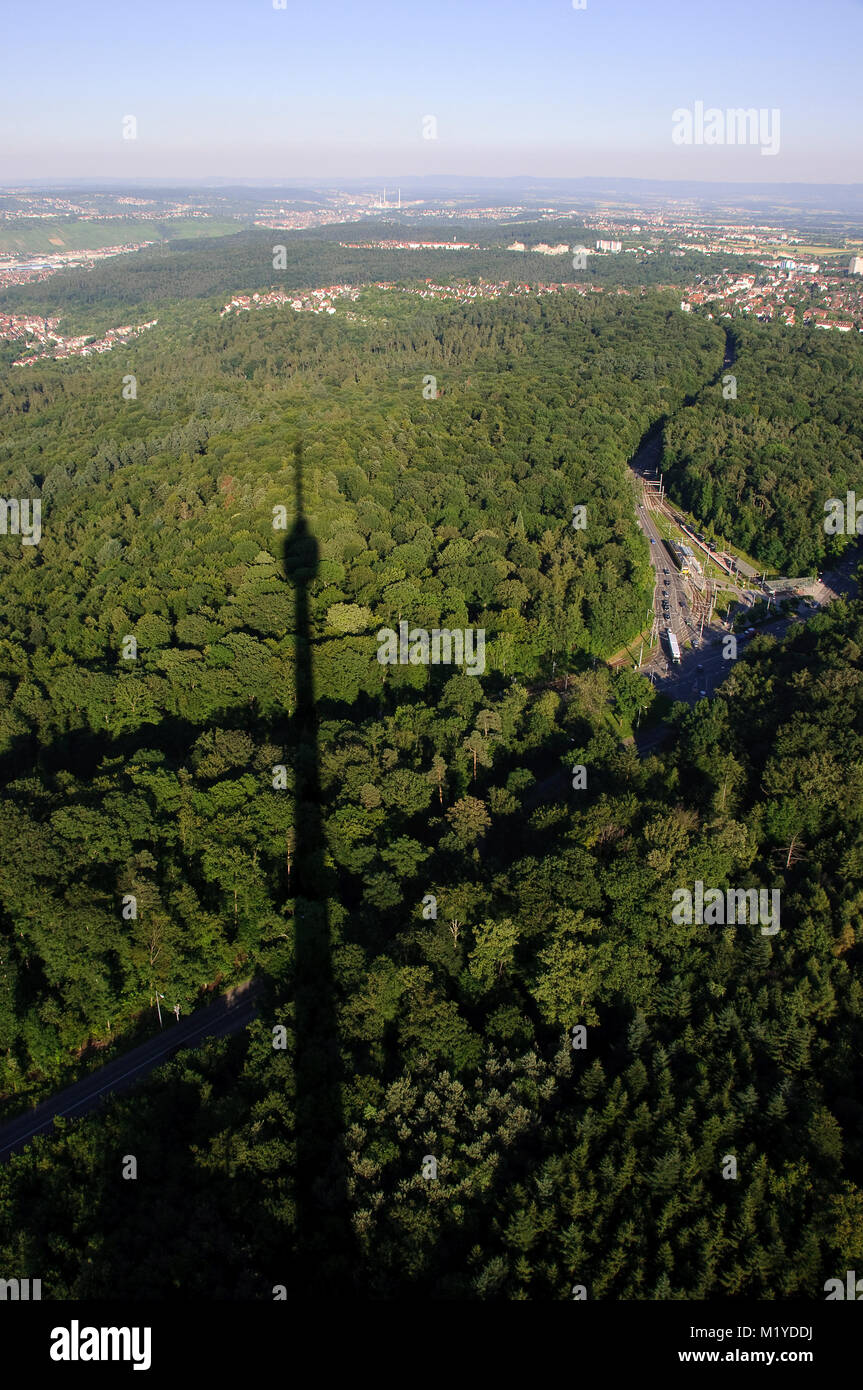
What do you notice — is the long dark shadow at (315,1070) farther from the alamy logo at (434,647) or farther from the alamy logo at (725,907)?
the alamy logo at (725,907)

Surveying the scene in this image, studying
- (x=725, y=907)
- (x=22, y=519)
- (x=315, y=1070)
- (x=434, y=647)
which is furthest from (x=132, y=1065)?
(x=22, y=519)

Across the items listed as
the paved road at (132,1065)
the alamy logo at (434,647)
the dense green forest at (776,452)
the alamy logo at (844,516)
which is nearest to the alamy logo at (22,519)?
the alamy logo at (434,647)

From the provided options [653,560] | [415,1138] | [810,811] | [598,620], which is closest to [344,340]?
[653,560]

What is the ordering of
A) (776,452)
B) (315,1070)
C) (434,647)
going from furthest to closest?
(776,452) → (434,647) → (315,1070)

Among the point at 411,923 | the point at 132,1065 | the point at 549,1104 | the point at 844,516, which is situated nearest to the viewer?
the point at 549,1104

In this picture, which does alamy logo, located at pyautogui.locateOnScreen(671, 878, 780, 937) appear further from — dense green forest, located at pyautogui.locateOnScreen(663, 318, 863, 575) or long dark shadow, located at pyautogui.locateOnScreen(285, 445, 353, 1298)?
dense green forest, located at pyautogui.locateOnScreen(663, 318, 863, 575)

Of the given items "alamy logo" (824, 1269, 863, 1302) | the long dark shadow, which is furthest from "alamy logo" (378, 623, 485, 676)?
"alamy logo" (824, 1269, 863, 1302)

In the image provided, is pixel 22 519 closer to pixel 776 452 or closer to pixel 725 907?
pixel 725 907

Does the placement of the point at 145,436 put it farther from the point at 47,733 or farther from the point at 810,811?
the point at 810,811
